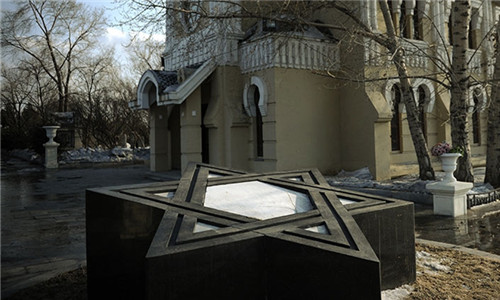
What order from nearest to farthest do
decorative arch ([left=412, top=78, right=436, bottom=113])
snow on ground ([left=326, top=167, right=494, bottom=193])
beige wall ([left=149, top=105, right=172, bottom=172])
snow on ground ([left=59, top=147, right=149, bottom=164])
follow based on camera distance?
1. snow on ground ([left=326, top=167, right=494, bottom=193])
2. decorative arch ([left=412, top=78, right=436, bottom=113])
3. beige wall ([left=149, top=105, right=172, bottom=172])
4. snow on ground ([left=59, top=147, right=149, bottom=164])

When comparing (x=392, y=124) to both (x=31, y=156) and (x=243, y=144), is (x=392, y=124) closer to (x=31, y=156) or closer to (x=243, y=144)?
(x=243, y=144)

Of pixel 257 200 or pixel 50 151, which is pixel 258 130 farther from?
pixel 50 151

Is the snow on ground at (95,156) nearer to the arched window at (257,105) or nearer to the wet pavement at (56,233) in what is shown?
the arched window at (257,105)

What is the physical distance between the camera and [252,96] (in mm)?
14633

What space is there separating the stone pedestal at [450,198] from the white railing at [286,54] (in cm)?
585

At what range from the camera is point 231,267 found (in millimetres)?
2832

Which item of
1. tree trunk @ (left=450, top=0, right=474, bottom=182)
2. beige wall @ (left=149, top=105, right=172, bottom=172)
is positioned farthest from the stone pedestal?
beige wall @ (left=149, top=105, right=172, bottom=172)

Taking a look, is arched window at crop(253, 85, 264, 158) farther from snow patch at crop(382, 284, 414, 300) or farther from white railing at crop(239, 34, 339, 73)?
snow patch at crop(382, 284, 414, 300)

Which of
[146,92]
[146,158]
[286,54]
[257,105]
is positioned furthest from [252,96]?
[146,158]

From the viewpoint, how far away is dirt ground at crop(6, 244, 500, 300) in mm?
3971

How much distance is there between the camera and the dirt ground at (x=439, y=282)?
3.97 metres

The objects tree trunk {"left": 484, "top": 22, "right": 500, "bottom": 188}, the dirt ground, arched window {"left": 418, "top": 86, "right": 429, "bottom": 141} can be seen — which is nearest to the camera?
the dirt ground

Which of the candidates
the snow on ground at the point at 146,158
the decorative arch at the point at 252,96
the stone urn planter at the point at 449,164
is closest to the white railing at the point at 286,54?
the decorative arch at the point at 252,96

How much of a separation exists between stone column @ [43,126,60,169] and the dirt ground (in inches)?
848
